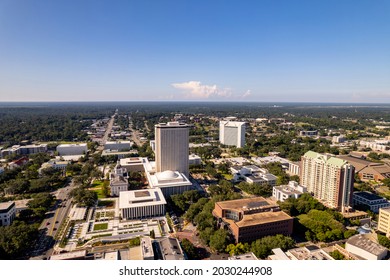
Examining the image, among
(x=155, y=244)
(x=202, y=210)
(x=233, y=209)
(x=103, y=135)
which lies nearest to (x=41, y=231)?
(x=155, y=244)

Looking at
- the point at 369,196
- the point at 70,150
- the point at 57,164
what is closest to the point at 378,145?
the point at 369,196

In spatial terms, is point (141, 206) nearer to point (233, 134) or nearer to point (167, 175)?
point (167, 175)

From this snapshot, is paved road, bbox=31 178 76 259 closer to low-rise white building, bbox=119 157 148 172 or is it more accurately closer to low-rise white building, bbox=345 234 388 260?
low-rise white building, bbox=119 157 148 172

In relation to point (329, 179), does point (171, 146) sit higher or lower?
higher

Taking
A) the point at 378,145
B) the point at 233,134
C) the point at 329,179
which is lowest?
the point at 378,145

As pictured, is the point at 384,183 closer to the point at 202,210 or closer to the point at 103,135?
the point at 202,210

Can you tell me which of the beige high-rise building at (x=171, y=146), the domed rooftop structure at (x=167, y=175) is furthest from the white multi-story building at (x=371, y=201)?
the domed rooftop structure at (x=167, y=175)
